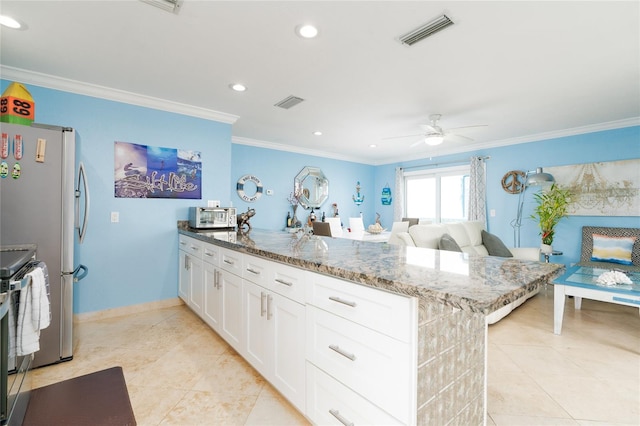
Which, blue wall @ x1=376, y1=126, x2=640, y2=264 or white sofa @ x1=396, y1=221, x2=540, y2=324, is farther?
blue wall @ x1=376, y1=126, x2=640, y2=264

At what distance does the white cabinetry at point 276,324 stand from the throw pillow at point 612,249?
468 cm

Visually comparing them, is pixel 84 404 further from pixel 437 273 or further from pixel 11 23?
pixel 11 23

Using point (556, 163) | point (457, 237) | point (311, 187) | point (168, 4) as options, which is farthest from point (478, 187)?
point (168, 4)

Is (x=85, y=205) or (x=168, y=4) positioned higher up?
(x=168, y=4)

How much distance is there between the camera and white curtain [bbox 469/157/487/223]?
17.7 feet

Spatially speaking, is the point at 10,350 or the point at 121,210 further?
the point at 121,210

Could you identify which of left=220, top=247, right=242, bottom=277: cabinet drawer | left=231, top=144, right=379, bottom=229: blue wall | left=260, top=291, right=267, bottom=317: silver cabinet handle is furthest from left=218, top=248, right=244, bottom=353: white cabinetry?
left=231, top=144, right=379, bottom=229: blue wall

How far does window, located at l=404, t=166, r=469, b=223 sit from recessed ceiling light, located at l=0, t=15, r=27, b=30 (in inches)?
243

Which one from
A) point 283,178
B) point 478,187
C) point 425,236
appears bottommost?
point 425,236

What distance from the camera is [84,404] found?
3.29ft

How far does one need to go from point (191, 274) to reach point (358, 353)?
2424 millimetres

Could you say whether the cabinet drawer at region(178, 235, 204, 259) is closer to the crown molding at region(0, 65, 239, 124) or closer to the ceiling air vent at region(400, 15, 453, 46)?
the crown molding at region(0, 65, 239, 124)

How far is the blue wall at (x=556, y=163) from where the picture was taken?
13.5ft

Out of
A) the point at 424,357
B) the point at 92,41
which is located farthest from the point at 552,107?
the point at 92,41
